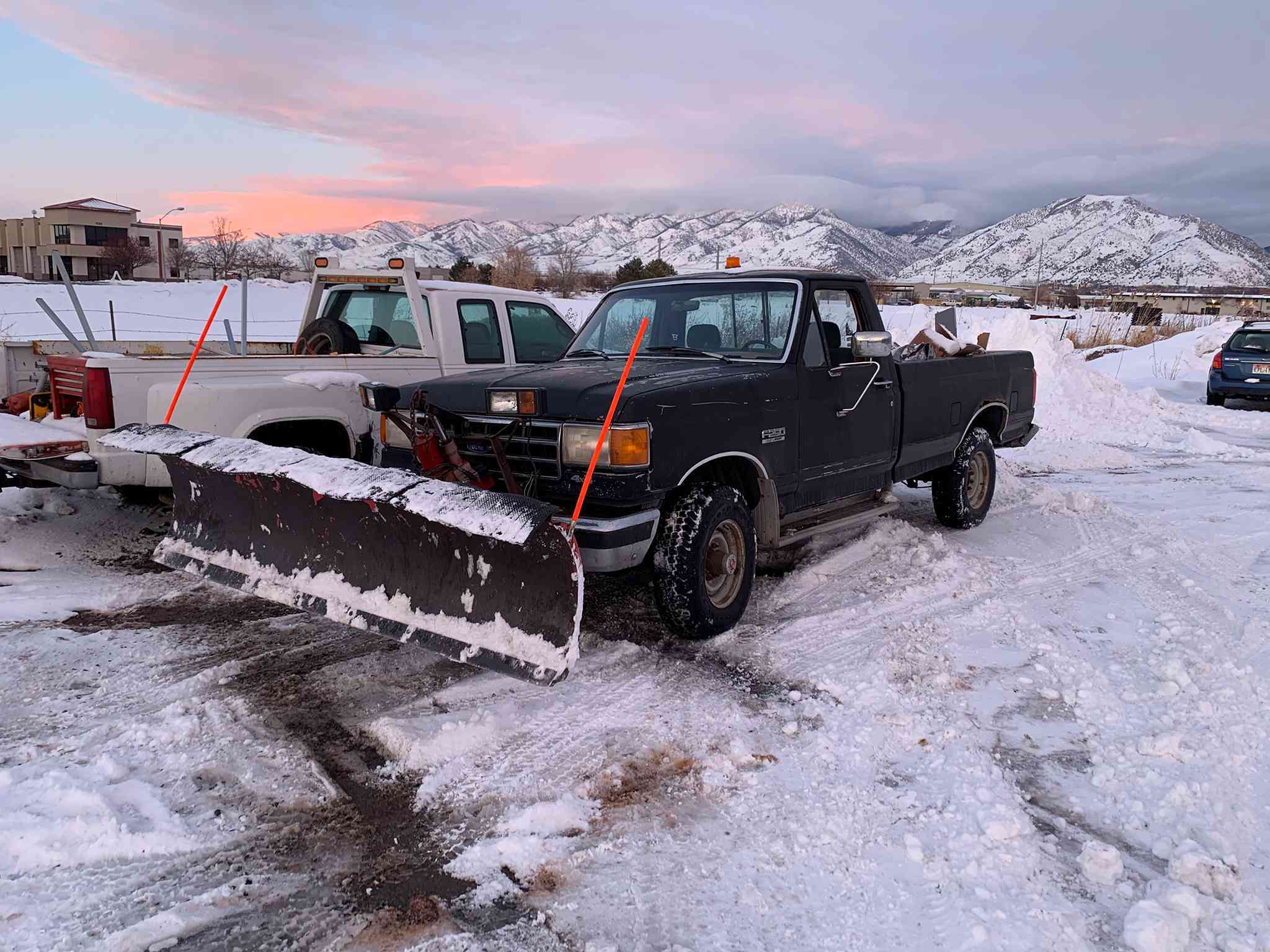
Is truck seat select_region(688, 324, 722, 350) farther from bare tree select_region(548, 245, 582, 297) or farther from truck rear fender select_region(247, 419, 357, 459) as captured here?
bare tree select_region(548, 245, 582, 297)

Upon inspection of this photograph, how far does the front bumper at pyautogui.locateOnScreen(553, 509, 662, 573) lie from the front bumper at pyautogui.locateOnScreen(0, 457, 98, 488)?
3.17 metres

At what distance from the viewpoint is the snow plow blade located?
383 cm

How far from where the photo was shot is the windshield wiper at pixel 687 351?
19.0 feet

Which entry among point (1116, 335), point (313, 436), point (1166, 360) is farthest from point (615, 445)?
point (1116, 335)

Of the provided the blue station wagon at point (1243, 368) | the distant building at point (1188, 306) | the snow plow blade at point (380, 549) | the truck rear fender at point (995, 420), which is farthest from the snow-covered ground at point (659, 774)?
the distant building at point (1188, 306)

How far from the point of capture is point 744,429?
512 centimetres

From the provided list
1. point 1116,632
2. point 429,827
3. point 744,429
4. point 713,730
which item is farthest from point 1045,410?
point 429,827

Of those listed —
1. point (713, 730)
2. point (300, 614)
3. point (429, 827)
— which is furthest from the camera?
point (300, 614)

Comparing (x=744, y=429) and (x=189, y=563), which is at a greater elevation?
(x=744, y=429)

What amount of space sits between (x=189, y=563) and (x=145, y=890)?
8.34ft

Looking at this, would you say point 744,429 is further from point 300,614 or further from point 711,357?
point 300,614

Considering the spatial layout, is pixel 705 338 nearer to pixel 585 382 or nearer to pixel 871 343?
pixel 871 343

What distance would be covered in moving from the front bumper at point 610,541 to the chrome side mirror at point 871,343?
2.02 m

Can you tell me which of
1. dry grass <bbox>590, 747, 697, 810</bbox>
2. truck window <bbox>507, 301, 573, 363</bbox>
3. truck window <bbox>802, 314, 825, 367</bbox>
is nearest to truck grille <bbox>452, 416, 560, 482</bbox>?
dry grass <bbox>590, 747, 697, 810</bbox>
